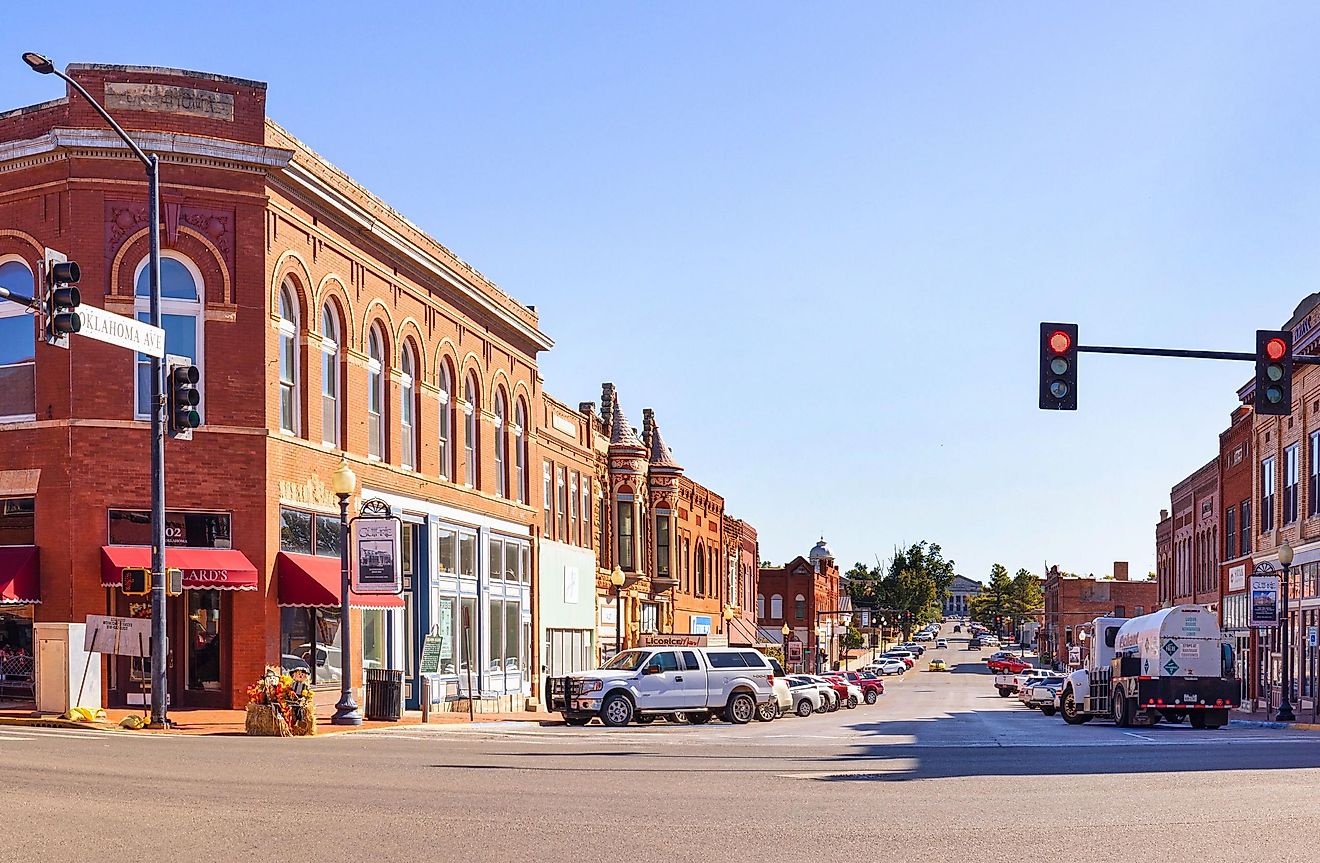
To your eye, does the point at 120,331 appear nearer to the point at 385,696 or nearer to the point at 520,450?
the point at 385,696

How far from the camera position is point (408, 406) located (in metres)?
38.8

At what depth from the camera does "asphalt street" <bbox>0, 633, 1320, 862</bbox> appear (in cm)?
1148

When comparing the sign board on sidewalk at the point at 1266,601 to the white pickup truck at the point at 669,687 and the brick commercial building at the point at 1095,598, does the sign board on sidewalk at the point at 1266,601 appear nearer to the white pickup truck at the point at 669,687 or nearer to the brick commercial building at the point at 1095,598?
the white pickup truck at the point at 669,687

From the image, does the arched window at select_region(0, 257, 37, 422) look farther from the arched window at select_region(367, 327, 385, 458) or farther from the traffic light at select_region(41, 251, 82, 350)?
the traffic light at select_region(41, 251, 82, 350)

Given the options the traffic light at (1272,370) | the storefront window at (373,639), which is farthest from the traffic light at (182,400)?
the traffic light at (1272,370)

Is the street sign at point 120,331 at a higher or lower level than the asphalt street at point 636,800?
higher

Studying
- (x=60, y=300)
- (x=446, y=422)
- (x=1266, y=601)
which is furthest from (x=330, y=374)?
(x=1266, y=601)

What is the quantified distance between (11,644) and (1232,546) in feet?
152

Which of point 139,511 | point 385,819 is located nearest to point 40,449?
point 139,511

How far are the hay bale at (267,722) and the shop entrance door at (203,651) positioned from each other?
5.35m

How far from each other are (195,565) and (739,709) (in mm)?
12677

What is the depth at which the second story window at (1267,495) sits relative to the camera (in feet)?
169

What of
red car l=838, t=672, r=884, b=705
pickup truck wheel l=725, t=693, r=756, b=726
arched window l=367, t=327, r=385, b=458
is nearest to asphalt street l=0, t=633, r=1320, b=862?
pickup truck wheel l=725, t=693, r=756, b=726

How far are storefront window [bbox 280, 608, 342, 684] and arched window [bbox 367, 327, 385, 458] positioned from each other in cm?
479
